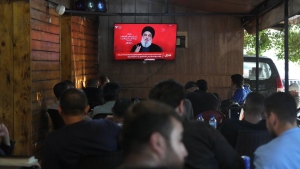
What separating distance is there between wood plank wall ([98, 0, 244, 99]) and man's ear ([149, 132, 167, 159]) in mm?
9483

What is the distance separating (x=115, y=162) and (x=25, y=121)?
3354mm

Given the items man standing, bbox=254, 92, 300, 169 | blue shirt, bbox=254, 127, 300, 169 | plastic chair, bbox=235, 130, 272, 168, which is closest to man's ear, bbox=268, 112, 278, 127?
man standing, bbox=254, 92, 300, 169

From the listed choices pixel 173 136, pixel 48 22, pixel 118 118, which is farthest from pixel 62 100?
pixel 48 22

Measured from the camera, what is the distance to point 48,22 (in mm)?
7043

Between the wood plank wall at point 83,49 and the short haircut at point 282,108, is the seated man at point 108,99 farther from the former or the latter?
the short haircut at point 282,108

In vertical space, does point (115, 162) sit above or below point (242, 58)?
below

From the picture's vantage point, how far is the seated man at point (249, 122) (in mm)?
4141

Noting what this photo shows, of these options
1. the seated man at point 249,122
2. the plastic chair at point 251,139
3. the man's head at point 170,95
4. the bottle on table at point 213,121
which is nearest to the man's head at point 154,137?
the man's head at point 170,95

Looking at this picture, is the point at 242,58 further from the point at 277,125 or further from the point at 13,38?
the point at 277,125

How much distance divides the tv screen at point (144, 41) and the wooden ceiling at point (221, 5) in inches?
21.1

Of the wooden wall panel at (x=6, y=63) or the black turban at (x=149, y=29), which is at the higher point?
the black turban at (x=149, y=29)

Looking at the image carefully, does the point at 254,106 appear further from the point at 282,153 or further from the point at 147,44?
the point at 147,44

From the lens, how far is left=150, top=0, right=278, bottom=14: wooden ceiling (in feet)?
29.5

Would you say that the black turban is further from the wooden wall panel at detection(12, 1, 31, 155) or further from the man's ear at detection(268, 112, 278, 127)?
the man's ear at detection(268, 112, 278, 127)
